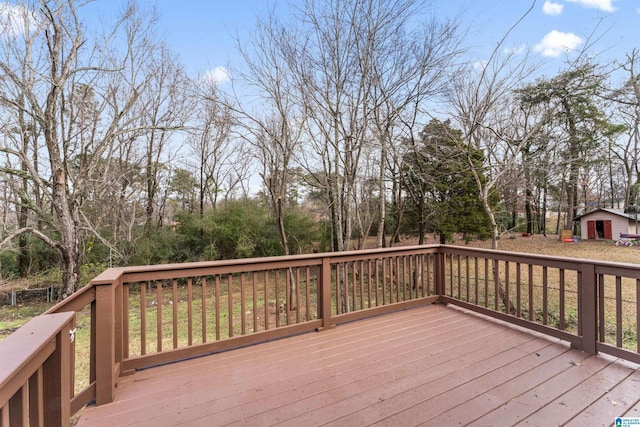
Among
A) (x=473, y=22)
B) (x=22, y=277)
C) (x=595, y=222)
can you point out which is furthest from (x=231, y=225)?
(x=595, y=222)

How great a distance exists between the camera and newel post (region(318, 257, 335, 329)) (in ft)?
9.79

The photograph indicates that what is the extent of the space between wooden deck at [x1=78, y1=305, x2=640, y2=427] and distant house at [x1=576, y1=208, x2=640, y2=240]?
37.9ft

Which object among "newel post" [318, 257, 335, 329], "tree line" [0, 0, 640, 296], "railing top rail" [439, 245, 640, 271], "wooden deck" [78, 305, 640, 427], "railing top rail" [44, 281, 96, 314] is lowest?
"wooden deck" [78, 305, 640, 427]

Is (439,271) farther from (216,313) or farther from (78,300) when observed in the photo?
(78,300)

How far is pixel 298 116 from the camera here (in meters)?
6.30

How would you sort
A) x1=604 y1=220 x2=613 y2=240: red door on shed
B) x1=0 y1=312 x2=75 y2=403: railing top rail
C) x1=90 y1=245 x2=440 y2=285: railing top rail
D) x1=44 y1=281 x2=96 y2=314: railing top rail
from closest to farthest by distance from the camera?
x1=0 y1=312 x2=75 y2=403: railing top rail → x1=44 y1=281 x2=96 y2=314: railing top rail → x1=90 y1=245 x2=440 y2=285: railing top rail → x1=604 y1=220 x2=613 y2=240: red door on shed

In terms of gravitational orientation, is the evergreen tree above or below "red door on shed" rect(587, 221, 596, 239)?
above

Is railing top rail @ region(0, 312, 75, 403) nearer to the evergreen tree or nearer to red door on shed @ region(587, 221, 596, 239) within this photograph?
the evergreen tree

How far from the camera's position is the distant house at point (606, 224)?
10.1 meters

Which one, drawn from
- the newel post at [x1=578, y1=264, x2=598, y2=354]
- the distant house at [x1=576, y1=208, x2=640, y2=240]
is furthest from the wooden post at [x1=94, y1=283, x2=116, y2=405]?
the distant house at [x1=576, y1=208, x2=640, y2=240]

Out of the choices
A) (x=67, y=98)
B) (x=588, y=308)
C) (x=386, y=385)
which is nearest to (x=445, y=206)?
(x=588, y=308)

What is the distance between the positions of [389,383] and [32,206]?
9.23 metres

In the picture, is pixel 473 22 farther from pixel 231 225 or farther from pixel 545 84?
pixel 231 225

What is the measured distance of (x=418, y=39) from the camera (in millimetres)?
4883
